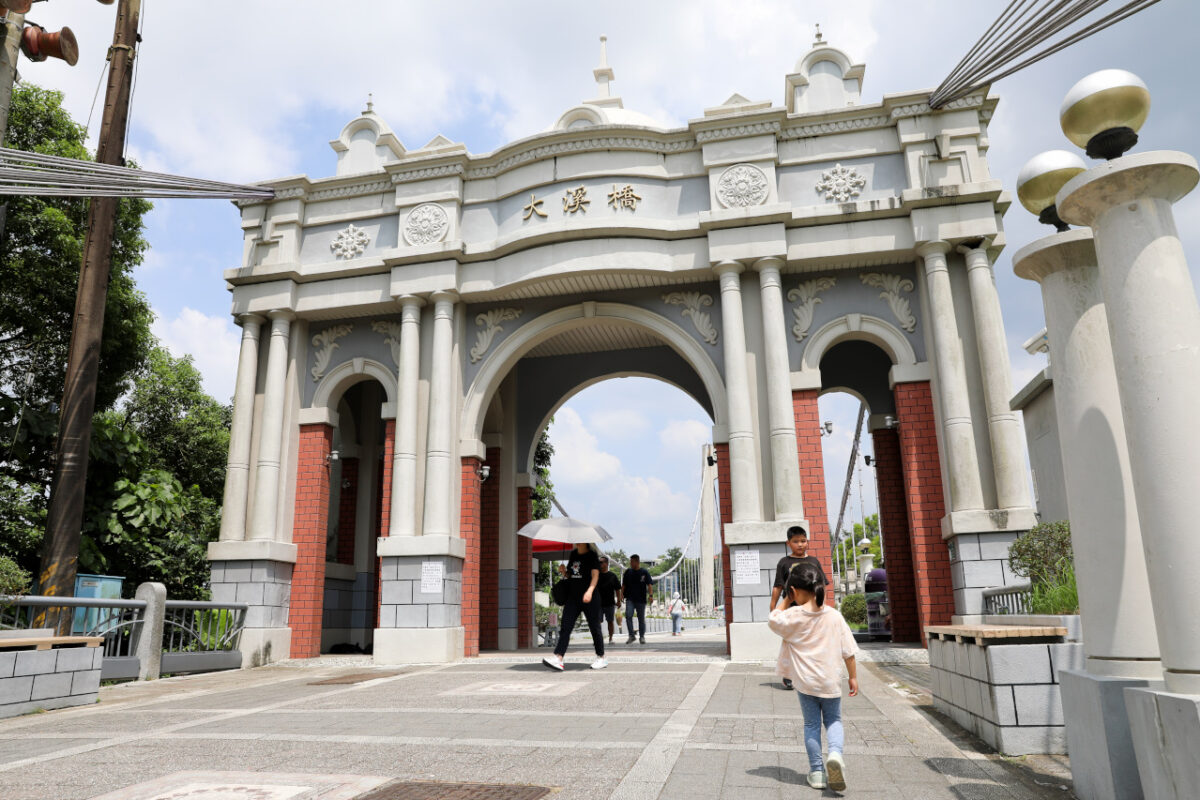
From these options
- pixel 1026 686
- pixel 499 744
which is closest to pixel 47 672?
pixel 499 744

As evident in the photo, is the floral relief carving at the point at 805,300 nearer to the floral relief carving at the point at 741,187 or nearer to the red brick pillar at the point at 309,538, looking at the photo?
the floral relief carving at the point at 741,187

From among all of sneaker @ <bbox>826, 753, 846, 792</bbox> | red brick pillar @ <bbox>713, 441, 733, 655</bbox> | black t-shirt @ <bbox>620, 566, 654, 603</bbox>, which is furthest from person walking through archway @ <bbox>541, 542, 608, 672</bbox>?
sneaker @ <bbox>826, 753, 846, 792</bbox>

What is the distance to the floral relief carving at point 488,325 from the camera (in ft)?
47.6

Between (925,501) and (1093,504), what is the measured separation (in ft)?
29.6

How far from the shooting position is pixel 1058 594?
5.71 metres

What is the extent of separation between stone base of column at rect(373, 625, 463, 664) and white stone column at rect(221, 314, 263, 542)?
3.31 m

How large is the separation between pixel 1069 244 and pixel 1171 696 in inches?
86.9

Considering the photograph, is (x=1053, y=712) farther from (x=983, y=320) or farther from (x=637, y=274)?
(x=637, y=274)

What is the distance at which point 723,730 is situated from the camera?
5.64 m

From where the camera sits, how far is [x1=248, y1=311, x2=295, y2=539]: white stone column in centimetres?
1388

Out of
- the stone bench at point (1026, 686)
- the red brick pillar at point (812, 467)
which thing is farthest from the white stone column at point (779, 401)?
the stone bench at point (1026, 686)

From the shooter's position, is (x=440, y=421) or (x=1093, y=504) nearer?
(x=1093, y=504)

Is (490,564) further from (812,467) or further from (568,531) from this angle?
(812,467)

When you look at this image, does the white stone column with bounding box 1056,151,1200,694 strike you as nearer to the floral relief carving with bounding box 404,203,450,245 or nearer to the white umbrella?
the white umbrella
